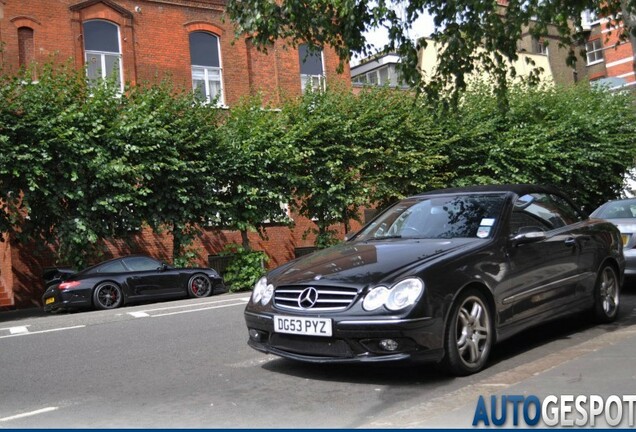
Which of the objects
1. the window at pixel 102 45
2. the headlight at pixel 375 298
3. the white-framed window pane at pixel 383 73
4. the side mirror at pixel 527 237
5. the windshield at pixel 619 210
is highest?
the white-framed window pane at pixel 383 73

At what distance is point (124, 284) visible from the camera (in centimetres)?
1541

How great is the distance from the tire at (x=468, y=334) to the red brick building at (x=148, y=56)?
14475 millimetres

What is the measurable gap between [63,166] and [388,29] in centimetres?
929

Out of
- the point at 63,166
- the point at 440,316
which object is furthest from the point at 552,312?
the point at 63,166

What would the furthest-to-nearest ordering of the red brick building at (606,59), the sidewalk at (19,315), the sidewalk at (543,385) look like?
1. the red brick building at (606,59)
2. the sidewalk at (19,315)
3. the sidewalk at (543,385)

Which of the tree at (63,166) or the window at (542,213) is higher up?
Result: the tree at (63,166)

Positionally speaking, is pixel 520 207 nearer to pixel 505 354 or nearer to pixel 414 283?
pixel 505 354

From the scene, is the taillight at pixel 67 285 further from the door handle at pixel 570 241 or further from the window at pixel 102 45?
the door handle at pixel 570 241

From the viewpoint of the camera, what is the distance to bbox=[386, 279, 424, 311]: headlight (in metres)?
5.11

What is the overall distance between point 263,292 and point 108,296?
10.3 m

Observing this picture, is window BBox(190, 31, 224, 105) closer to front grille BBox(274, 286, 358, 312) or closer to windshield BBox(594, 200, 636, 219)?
windshield BBox(594, 200, 636, 219)

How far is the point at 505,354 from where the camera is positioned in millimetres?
6352

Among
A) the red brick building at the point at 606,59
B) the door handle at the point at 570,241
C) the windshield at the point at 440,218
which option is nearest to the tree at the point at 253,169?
the windshield at the point at 440,218

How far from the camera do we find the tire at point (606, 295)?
7.45m
